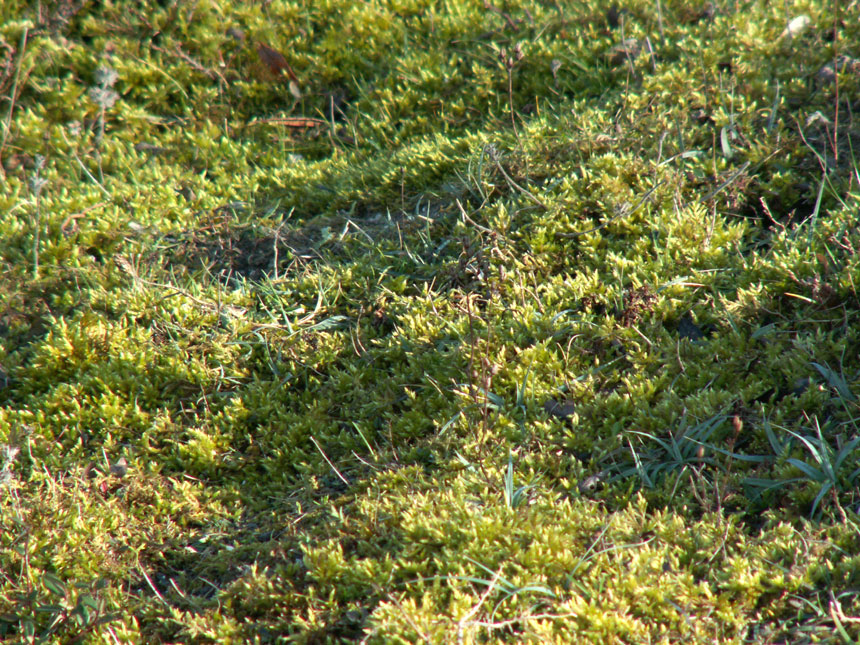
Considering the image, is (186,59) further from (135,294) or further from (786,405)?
(786,405)

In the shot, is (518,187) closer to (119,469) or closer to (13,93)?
(119,469)

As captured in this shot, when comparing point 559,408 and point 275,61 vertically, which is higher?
point 275,61

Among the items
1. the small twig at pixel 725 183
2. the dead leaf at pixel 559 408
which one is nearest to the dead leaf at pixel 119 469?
the dead leaf at pixel 559 408

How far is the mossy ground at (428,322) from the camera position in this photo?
2.60 meters

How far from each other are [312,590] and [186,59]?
4748 mm

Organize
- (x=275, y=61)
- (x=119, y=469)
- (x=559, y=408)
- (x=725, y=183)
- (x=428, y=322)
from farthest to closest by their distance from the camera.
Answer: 1. (x=275, y=61)
2. (x=725, y=183)
3. (x=428, y=322)
4. (x=119, y=469)
5. (x=559, y=408)

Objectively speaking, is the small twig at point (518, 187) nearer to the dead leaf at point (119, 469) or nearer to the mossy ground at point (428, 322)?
the mossy ground at point (428, 322)

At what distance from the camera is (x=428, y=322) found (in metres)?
3.66

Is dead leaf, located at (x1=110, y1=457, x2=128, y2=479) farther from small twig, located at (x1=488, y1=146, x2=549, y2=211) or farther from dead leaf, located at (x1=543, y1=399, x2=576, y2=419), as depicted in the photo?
small twig, located at (x1=488, y1=146, x2=549, y2=211)

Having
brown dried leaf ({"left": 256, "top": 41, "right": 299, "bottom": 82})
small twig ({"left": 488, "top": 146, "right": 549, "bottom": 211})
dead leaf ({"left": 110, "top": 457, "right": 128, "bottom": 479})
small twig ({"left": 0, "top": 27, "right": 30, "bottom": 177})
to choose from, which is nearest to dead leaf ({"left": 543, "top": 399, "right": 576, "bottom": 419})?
small twig ({"left": 488, "top": 146, "right": 549, "bottom": 211})

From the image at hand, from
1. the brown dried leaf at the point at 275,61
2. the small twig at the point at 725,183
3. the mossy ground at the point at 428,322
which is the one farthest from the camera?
the brown dried leaf at the point at 275,61

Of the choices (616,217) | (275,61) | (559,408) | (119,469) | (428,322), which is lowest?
(119,469)

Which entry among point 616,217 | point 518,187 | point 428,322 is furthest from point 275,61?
point 616,217

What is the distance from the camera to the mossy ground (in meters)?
2.60
